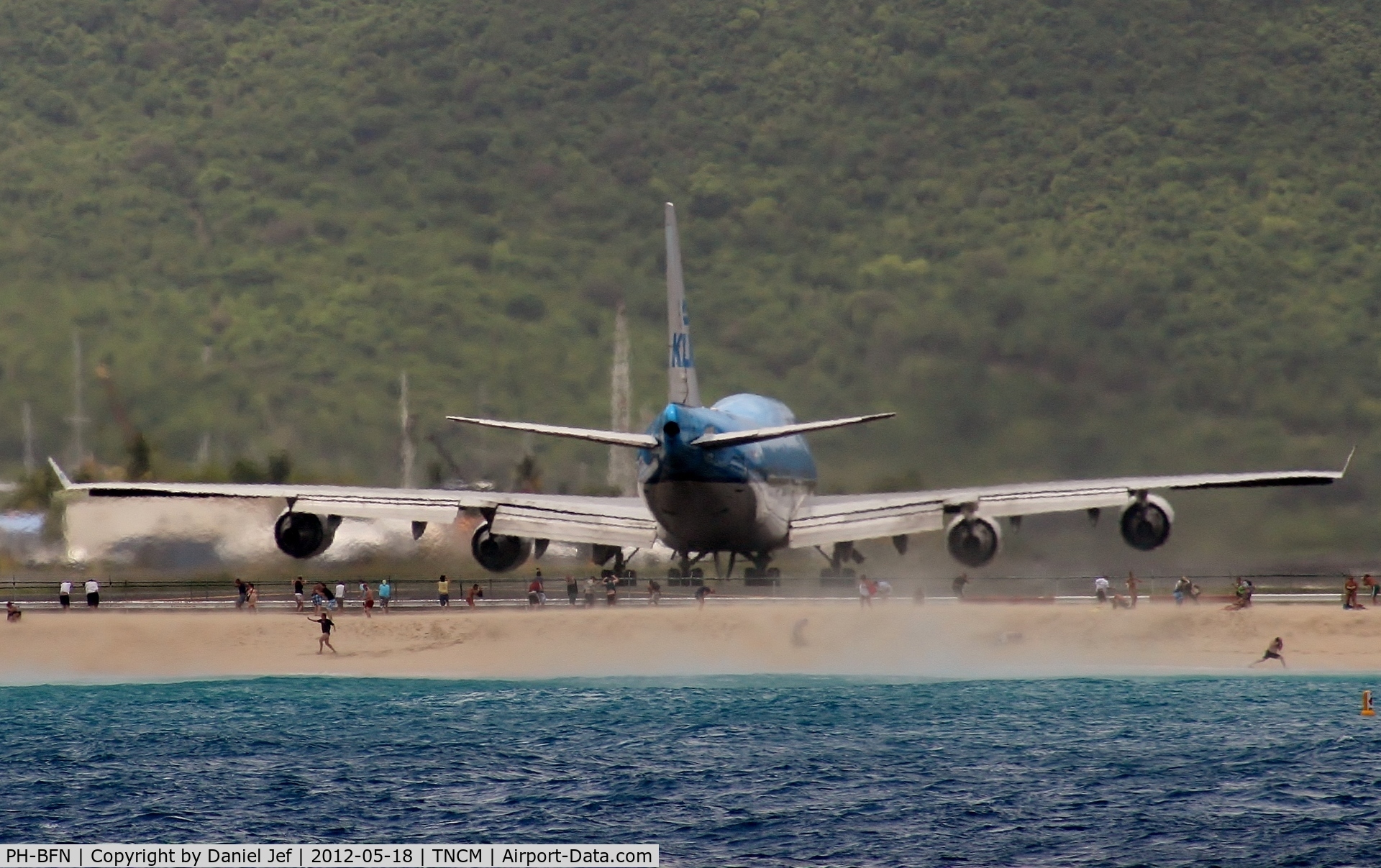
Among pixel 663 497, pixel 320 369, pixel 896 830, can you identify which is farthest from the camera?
pixel 320 369

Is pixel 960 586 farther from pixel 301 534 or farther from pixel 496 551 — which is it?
pixel 301 534

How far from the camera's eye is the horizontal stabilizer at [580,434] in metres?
62.3

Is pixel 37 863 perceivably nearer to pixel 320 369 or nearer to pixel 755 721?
pixel 755 721

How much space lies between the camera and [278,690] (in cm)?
7706

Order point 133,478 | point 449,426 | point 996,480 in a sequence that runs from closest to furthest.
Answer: point 996,480 → point 133,478 → point 449,426

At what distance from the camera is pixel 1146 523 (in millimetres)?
66375

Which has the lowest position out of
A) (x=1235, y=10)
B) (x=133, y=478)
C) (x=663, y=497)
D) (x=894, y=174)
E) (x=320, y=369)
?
(x=663, y=497)

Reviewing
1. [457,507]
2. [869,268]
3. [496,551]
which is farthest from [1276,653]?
[869,268]

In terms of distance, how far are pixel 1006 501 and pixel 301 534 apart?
23.5 metres

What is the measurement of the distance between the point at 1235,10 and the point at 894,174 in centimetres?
3048

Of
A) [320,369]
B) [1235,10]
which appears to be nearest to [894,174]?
[1235,10]

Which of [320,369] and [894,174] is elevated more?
[894,174]

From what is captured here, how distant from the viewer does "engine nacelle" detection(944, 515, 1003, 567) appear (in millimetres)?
67625

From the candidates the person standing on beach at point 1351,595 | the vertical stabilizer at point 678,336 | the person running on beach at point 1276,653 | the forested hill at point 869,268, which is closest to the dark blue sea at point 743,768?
the person running on beach at point 1276,653
